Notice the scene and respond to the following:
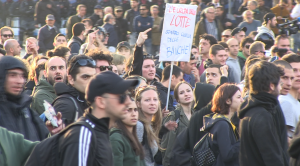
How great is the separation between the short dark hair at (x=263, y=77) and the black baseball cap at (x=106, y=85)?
5.50ft

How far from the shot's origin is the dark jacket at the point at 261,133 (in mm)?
3967

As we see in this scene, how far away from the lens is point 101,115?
2.88 m

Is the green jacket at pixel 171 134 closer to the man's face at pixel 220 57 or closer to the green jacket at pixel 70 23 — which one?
the man's face at pixel 220 57

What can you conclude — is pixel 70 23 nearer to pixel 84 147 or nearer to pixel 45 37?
pixel 45 37

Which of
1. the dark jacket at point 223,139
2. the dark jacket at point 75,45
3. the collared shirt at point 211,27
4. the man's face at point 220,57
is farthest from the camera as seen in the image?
the collared shirt at point 211,27

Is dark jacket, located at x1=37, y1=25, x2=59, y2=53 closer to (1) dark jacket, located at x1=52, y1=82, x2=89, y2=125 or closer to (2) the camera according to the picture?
(2) the camera

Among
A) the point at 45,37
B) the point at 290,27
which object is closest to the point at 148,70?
the point at 290,27

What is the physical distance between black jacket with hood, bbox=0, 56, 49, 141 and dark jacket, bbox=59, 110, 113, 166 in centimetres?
102

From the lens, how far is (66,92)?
433 cm

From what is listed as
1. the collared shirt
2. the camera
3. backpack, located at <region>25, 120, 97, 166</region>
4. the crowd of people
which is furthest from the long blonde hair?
the collared shirt

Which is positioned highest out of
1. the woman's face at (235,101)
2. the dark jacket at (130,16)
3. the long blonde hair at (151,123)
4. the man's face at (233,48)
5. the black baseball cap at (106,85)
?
the dark jacket at (130,16)

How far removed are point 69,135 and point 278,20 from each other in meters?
10.4

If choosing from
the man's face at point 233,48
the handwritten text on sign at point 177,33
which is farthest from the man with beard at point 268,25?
the handwritten text on sign at point 177,33

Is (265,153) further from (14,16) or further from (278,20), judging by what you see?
(14,16)
